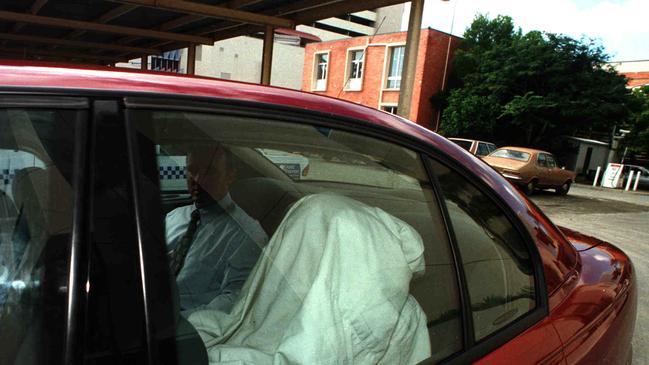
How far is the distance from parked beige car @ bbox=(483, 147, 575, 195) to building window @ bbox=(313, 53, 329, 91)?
20584mm

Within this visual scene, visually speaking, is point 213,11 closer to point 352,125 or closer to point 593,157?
point 352,125

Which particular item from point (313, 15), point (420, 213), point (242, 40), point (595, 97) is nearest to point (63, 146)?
point (420, 213)

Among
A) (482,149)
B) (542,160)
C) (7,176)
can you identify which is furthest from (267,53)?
(482,149)

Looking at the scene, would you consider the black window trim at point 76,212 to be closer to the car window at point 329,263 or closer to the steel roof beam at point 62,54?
the car window at point 329,263

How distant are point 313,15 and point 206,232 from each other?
4518 mm

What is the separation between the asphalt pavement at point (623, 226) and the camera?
3.80 metres

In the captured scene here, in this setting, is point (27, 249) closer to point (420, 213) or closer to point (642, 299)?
point (420, 213)

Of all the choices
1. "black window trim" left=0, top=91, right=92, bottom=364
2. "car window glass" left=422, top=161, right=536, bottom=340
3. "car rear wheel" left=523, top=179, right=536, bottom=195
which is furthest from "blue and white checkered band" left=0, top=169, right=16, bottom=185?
"car rear wheel" left=523, top=179, right=536, bottom=195

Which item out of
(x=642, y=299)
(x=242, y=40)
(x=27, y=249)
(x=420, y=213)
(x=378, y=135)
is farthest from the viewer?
(x=242, y=40)

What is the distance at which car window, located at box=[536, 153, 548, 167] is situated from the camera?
1532 centimetres

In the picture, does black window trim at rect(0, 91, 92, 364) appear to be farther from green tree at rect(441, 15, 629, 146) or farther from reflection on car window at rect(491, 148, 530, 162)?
green tree at rect(441, 15, 629, 146)

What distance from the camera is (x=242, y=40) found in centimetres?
4450

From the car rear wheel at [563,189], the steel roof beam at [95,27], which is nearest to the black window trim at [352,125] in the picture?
the steel roof beam at [95,27]

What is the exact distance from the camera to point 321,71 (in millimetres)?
34594
